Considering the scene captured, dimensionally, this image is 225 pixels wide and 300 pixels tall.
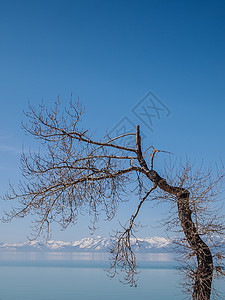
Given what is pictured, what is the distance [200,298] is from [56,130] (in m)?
3.69

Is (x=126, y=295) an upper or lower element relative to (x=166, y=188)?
lower

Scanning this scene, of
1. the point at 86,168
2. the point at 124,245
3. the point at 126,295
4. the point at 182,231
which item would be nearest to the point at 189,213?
the point at 182,231

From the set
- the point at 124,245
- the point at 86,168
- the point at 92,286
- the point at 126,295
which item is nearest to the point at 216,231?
the point at 124,245

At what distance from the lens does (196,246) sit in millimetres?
6367

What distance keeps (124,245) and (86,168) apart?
1501 mm

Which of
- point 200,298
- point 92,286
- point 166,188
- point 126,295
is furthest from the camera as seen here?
point 92,286

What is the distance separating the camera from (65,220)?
6.95 metres

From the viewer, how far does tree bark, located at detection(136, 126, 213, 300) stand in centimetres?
629

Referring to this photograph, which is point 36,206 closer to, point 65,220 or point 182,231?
point 65,220

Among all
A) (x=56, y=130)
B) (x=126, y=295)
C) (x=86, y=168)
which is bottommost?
(x=126, y=295)

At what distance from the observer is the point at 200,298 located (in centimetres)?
627

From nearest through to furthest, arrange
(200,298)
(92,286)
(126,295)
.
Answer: (200,298)
(126,295)
(92,286)

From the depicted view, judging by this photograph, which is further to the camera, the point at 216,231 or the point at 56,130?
the point at 56,130

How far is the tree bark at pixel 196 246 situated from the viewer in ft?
20.6
